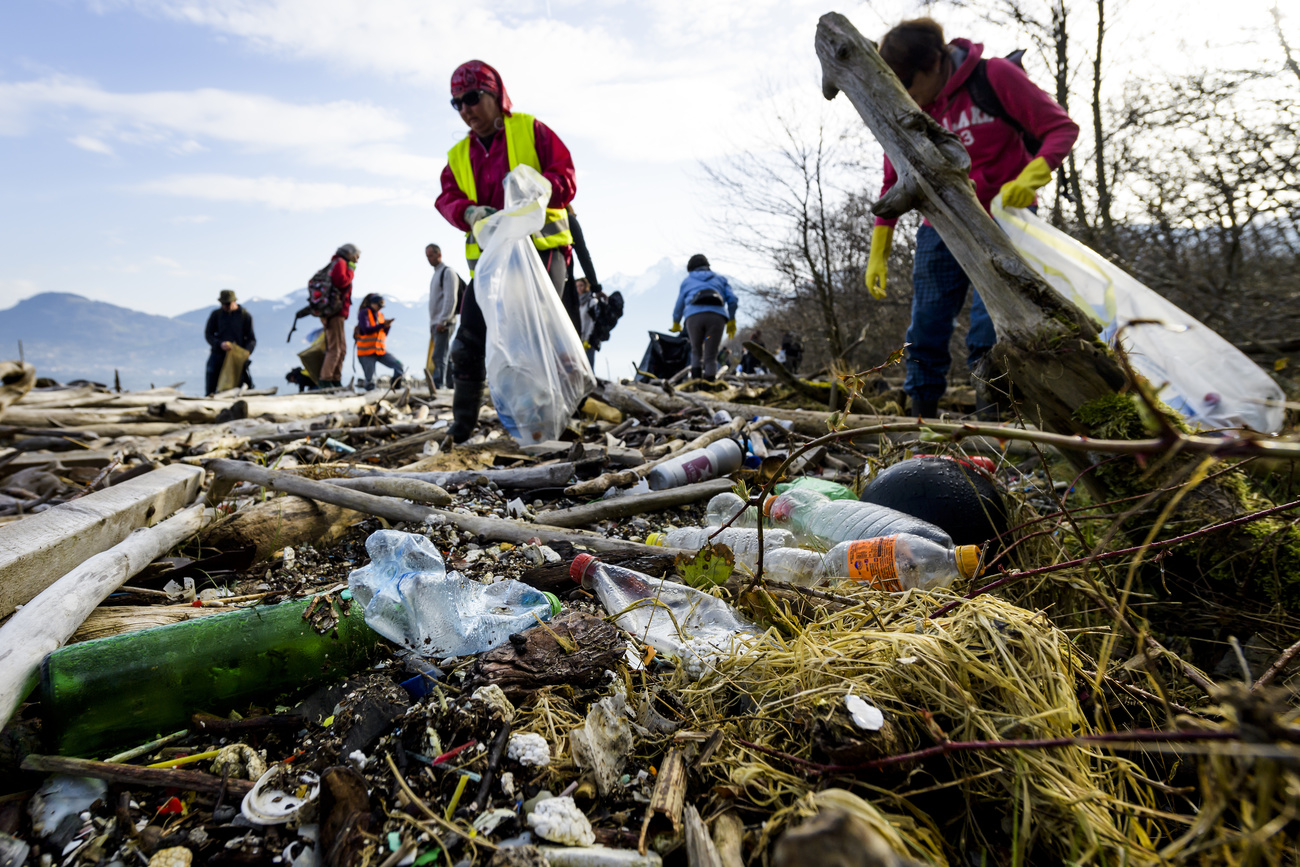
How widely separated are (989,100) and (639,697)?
370 centimetres

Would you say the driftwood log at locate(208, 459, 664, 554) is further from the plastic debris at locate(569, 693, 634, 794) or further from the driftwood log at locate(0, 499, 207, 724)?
the plastic debris at locate(569, 693, 634, 794)

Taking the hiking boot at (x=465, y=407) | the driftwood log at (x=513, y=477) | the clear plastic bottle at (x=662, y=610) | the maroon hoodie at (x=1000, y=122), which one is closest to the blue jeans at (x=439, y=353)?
the hiking boot at (x=465, y=407)

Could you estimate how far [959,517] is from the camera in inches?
77.3

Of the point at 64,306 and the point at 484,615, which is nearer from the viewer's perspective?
the point at 484,615

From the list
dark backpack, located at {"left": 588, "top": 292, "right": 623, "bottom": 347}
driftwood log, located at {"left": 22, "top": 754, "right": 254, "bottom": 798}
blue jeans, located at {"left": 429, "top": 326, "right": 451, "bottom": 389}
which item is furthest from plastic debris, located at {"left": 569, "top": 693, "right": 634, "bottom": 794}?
blue jeans, located at {"left": 429, "top": 326, "right": 451, "bottom": 389}

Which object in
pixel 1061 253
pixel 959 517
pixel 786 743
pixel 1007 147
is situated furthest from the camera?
pixel 1007 147

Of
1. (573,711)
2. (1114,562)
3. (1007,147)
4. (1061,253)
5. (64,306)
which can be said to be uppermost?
(64,306)

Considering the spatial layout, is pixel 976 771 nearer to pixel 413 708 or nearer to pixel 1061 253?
pixel 413 708

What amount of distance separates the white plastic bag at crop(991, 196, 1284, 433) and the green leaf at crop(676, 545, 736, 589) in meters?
1.79

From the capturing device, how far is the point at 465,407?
13.5ft

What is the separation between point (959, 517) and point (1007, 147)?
254 centimetres

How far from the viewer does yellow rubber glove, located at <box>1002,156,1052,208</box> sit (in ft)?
9.73

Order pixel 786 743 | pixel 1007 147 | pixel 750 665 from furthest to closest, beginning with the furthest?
pixel 1007 147 < pixel 750 665 < pixel 786 743

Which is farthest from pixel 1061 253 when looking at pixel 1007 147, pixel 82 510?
pixel 82 510
